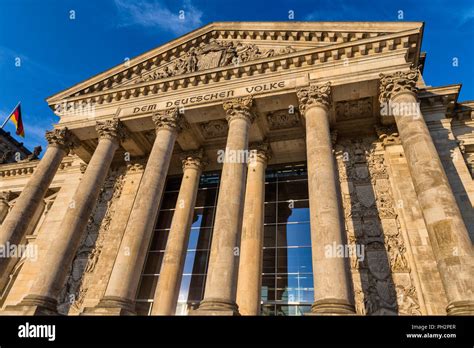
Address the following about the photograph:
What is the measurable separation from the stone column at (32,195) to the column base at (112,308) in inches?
230

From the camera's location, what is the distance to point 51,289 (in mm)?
13547

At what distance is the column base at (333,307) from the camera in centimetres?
952

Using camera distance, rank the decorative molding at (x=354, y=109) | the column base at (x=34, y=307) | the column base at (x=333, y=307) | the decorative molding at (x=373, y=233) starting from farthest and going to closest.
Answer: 1. the decorative molding at (x=354, y=109)
2. the decorative molding at (x=373, y=233)
3. the column base at (x=34, y=307)
4. the column base at (x=333, y=307)

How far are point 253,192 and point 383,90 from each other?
818 cm

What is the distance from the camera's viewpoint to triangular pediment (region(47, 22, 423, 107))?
52.1 ft

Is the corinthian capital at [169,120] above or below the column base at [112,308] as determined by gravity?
above

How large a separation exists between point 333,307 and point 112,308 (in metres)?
8.46

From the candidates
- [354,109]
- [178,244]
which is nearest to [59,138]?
[178,244]

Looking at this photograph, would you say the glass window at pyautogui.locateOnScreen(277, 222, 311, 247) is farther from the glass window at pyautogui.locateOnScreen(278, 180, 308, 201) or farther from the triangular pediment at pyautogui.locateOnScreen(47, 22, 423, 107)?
the triangular pediment at pyautogui.locateOnScreen(47, 22, 423, 107)

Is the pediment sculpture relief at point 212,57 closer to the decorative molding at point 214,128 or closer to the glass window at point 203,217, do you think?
the decorative molding at point 214,128

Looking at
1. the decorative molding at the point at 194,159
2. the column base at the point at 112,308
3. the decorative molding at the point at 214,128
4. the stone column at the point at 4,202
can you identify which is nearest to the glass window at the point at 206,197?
the decorative molding at the point at 194,159

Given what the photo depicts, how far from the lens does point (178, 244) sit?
55.7 feet

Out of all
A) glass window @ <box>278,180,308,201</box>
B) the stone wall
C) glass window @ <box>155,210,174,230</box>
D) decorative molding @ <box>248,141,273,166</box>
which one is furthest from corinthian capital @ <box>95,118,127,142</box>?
the stone wall

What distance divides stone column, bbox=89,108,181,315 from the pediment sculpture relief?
3919mm
